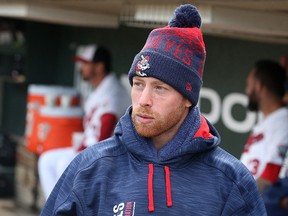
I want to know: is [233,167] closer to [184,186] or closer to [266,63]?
[184,186]

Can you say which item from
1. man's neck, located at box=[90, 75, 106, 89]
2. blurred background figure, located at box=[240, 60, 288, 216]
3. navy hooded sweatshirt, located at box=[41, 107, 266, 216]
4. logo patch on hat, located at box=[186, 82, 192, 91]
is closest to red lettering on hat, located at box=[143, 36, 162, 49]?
logo patch on hat, located at box=[186, 82, 192, 91]

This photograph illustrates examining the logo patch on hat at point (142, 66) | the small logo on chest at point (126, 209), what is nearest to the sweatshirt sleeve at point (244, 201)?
the small logo on chest at point (126, 209)

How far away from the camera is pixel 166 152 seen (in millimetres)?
2152

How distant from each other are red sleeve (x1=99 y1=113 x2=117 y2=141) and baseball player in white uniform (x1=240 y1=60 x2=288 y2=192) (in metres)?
1.37

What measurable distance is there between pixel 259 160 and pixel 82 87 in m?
3.70

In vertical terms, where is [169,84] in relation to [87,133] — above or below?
above

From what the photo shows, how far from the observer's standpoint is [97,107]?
5.67 m

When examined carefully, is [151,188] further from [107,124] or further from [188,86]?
[107,124]

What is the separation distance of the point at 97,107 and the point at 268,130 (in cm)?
191

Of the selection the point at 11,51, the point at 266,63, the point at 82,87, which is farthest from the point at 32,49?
the point at 266,63

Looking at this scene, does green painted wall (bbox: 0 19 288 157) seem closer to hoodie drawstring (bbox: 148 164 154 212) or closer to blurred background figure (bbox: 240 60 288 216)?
blurred background figure (bbox: 240 60 288 216)

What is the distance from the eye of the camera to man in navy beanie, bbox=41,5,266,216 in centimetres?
211

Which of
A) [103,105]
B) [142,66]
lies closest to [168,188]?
[142,66]

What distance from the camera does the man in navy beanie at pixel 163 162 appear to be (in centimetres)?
211
